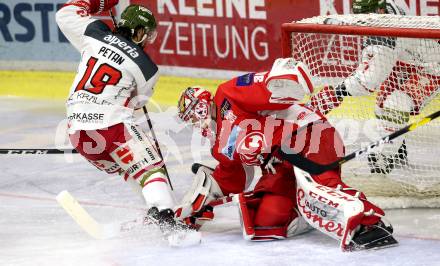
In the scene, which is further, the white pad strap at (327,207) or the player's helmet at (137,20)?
the player's helmet at (137,20)

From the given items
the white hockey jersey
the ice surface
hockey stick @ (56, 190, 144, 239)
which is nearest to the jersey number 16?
the white hockey jersey

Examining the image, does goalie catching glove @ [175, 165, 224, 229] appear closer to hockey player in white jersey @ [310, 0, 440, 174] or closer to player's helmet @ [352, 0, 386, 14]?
hockey player in white jersey @ [310, 0, 440, 174]

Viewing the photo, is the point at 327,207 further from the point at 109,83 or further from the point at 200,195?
the point at 109,83

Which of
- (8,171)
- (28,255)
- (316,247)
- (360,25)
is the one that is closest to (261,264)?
(316,247)

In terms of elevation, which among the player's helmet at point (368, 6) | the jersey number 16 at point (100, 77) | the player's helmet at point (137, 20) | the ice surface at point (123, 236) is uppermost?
the player's helmet at point (137, 20)

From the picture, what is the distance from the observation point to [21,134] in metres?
7.30

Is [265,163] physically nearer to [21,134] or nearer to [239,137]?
[239,137]

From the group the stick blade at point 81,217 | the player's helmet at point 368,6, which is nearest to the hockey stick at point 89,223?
the stick blade at point 81,217

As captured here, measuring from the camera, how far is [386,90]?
571 centimetres

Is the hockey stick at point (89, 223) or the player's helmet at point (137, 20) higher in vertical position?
the player's helmet at point (137, 20)

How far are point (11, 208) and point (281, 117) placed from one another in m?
1.53

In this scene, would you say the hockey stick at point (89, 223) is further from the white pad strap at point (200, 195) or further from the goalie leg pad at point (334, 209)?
the goalie leg pad at point (334, 209)

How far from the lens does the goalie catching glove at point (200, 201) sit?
5.04 metres

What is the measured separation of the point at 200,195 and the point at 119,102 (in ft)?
1.70
